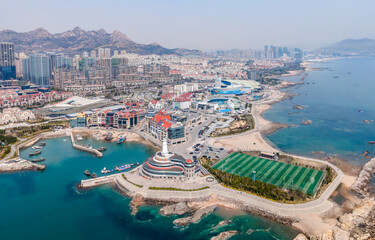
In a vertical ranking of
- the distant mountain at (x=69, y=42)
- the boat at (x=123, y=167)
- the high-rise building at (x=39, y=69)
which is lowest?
the boat at (x=123, y=167)

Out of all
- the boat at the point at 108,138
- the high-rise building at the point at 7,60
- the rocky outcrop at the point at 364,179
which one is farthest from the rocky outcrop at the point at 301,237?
the high-rise building at the point at 7,60

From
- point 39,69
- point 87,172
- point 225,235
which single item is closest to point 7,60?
point 39,69

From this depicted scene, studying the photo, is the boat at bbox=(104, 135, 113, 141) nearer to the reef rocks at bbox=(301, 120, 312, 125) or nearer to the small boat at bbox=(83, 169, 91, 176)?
the small boat at bbox=(83, 169, 91, 176)

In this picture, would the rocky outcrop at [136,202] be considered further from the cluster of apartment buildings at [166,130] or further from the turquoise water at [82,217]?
the cluster of apartment buildings at [166,130]

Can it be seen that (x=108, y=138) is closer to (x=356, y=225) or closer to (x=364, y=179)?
(x=364, y=179)

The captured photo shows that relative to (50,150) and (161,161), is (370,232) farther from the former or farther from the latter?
(50,150)
